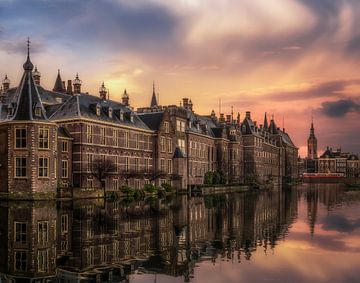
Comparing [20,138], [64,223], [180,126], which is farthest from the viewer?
[180,126]

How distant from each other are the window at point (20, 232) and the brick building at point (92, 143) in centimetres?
1970

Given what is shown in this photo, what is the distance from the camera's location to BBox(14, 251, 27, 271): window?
15545mm

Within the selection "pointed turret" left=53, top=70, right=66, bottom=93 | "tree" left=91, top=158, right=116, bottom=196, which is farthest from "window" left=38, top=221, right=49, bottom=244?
"pointed turret" left=53, top=70, right=66, bottom=93

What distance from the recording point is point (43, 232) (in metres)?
23.1

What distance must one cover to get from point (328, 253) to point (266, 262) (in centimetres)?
367

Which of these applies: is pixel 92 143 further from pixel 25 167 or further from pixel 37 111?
pixel 25 167

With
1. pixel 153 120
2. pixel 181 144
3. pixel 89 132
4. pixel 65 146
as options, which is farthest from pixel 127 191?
pixel 181 144

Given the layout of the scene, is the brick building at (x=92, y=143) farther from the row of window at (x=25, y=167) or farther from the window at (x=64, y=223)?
the window at (x=64, y=223)

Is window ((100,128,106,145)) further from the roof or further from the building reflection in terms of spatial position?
the building reflection

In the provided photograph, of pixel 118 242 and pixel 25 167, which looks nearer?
pixel 118 242

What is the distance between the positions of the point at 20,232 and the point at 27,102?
84.7 feet

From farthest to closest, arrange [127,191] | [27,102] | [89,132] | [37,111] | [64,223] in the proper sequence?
[89,132], [127,191], [37,111], [27,102], [64,223]

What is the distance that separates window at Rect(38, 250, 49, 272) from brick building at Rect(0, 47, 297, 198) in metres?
→ 27.9

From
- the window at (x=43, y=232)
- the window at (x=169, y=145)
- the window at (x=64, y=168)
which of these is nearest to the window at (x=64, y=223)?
the window at (x=43, y=232)
